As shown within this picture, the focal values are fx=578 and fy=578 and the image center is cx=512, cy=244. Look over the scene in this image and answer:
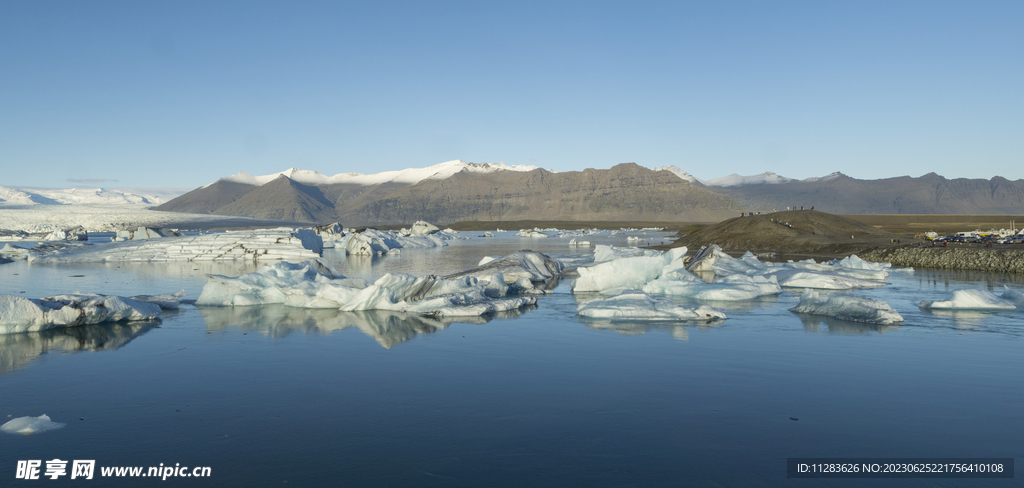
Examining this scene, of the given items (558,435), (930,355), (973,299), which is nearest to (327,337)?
(558,435)

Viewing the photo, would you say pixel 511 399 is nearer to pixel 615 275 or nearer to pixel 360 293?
pixel 360 293

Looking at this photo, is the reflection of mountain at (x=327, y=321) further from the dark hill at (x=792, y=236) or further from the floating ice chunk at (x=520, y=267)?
the dark hill at (x=792, y=236)

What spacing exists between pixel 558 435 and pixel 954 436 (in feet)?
12.1

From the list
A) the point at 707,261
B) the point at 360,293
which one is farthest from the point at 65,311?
the point at 707,261

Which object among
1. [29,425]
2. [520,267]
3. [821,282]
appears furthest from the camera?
[520,267]

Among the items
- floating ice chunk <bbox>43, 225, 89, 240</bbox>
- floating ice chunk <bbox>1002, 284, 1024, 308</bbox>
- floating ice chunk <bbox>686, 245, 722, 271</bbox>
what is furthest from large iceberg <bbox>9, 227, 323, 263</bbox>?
floating ice chunk <bbox>43, 225, 89, 240</bbox>

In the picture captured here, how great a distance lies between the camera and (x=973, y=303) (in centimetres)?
1362

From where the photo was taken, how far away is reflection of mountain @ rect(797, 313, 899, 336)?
11.0 metres

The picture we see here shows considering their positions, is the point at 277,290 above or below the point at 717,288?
above

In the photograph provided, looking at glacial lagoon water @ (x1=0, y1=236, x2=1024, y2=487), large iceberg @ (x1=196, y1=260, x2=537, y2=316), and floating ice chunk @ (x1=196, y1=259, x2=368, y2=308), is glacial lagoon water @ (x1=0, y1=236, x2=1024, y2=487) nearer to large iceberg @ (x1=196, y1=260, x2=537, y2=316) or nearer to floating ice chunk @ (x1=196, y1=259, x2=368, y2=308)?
large iceberg @ (x1=196, y1=260, x2=537, y2=316)

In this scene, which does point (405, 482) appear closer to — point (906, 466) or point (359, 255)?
point (906, 466)

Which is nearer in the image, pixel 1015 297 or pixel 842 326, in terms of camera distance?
pixel 842 326

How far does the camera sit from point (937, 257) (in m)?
29.0

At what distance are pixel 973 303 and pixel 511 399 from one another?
1301 centimetres
